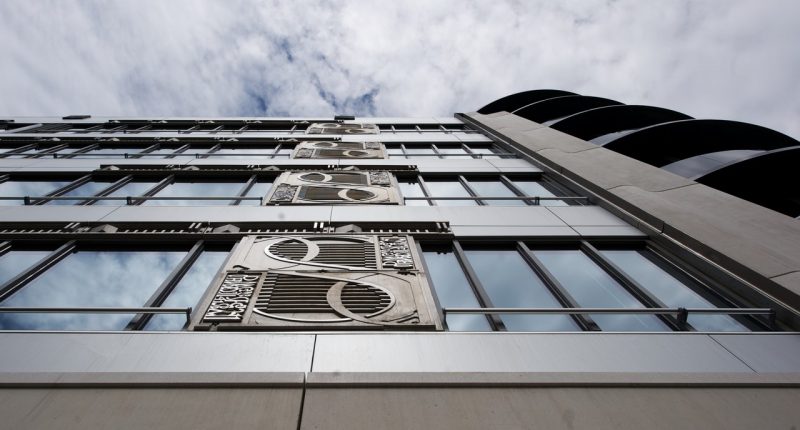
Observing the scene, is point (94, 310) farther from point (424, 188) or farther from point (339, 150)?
point (339, 150)

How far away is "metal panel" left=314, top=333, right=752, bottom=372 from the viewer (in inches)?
188

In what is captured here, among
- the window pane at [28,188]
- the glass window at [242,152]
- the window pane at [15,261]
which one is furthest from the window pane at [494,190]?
the window pane at [28,188]

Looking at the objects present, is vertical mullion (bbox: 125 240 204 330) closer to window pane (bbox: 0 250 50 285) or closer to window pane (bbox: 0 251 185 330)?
window pane (bbox: 0 251 185 330)

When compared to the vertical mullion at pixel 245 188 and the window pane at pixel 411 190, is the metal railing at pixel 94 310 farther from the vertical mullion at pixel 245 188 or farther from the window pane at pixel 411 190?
the window pane at pixel 411 190

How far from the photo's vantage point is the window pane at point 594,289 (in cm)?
595

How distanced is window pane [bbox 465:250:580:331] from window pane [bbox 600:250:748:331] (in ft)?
5.92

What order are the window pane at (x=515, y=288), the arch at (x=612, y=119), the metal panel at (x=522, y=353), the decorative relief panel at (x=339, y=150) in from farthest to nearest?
the arch at (x=612, y=119) < the decorative relief panel at (x=339, y=150) < the window pane at (x=515, y=288) < the metal panel at (x=522, y=353)

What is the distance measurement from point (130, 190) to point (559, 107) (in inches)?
801

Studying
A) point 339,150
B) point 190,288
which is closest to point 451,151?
point 339,150

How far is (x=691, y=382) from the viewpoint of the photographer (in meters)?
4.11

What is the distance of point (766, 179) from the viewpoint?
11.8m

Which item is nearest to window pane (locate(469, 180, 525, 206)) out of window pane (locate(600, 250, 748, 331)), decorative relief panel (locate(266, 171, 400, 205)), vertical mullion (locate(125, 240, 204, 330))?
decorative relief panel (locate(266, 171, 400, 205))

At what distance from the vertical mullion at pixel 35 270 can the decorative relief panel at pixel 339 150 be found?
26.1 feet

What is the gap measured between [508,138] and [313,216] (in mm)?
10204
